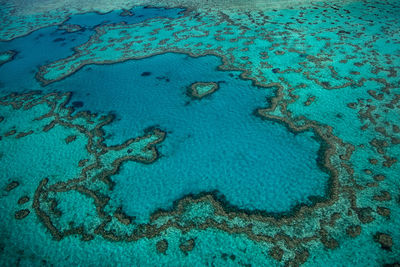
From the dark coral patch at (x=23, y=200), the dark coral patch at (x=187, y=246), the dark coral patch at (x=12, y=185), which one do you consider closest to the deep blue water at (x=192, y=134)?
the dark coral patch at (x=187, y=246)

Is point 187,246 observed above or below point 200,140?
below

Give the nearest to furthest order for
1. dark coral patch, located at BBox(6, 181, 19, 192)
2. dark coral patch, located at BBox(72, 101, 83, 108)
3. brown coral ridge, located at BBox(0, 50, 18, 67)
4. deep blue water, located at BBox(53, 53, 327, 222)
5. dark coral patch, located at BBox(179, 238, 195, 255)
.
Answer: dark coral patch, located at BBox(179, 238, 195, 255) < deep blue water, located at BBox(53, 53, 327, 222) < dark coral patch, located at BBox(6, 181, 19, 192) < dark coral patch, located at BBox(72, 101, 83, 108) < brown coral ridge, located at BBox(0, 50, 18, 67)

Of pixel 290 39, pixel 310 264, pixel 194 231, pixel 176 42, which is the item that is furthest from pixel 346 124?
pixel 176 42

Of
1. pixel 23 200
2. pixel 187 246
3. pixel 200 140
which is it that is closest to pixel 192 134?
pixel 200 140

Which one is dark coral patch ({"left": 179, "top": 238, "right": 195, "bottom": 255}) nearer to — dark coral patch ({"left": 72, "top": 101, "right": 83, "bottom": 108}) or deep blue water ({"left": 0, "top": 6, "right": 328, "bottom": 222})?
deep blue water ({"left": 0, "top": 6, "right": 328, "bottom": 222})

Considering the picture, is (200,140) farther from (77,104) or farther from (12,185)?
(12,185)

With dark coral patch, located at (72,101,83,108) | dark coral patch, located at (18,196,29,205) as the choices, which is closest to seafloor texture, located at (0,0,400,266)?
dark coral patch, located at (18,196,29,205)

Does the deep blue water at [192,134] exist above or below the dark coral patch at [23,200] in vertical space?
above

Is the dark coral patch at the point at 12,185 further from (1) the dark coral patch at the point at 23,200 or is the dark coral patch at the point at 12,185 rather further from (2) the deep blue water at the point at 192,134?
(2) the deep blue water at the point at 192,134

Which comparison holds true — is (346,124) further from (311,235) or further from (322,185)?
(311,235)
